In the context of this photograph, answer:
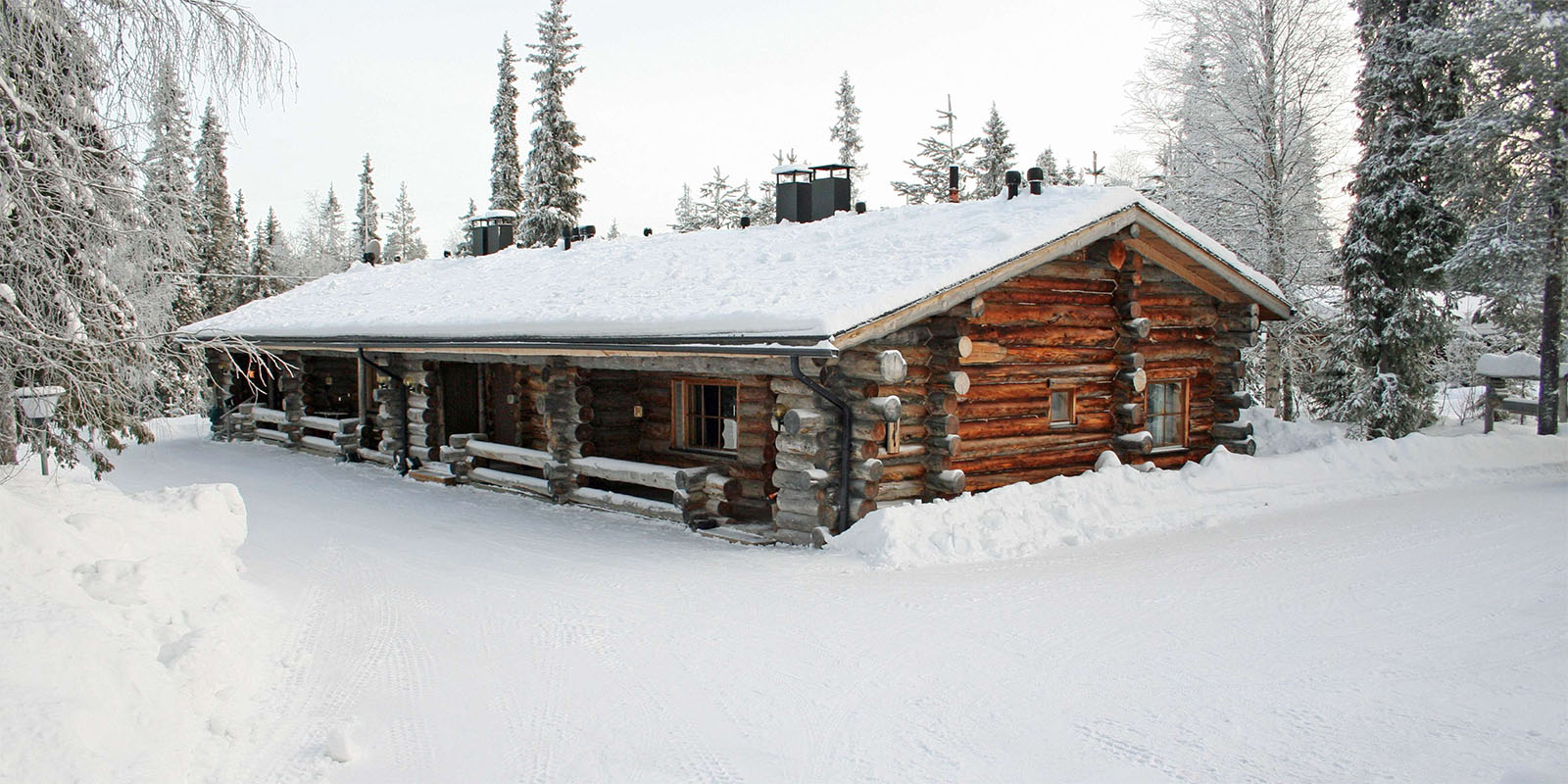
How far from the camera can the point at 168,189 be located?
604 cm

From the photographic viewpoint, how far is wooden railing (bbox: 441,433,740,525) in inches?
436

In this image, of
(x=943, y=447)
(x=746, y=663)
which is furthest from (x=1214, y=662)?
(x=943, y=447)

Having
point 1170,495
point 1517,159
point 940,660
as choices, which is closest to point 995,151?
point 1517,159

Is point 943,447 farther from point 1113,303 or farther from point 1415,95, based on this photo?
point 1415,95

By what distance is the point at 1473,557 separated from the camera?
8.31m

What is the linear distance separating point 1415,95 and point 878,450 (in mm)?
13651

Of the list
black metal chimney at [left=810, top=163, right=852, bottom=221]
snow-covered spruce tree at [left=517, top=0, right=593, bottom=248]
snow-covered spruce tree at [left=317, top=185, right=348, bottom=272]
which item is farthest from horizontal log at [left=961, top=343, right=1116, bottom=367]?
snow-covered spruce tree at [left=317, top=185, right=348, bottom=272]

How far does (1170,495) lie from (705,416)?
586 cm

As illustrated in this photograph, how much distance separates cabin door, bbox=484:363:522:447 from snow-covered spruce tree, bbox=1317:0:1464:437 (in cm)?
1495

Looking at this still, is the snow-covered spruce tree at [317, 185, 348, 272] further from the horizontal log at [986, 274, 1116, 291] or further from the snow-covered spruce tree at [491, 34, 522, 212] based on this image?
the horizontal log at [986, 274, 1116, 291]

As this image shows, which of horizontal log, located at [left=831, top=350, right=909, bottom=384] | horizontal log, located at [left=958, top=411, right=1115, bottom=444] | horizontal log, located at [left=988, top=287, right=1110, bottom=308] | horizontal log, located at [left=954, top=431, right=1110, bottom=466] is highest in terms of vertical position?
horizontal log, located at [left=988, top=287, right=1110, bottom=308]

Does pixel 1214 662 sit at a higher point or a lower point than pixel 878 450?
lower

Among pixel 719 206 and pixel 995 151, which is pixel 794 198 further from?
pixel 719 206

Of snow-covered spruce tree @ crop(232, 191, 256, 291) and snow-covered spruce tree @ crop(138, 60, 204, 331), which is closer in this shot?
snow-covered spruce tree @ crop(138, 60, 204, 331)
